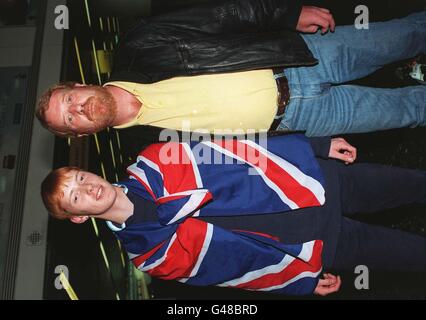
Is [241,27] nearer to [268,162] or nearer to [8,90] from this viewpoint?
[268,162]

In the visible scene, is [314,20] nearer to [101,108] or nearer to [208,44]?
[208,44]

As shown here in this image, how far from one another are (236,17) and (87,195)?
1016 mm

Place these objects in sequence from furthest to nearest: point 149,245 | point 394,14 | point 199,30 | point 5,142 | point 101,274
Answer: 1. point 101,274
2. point 5,142
3. point 394,14
4. point 199,30
5. point 149,245

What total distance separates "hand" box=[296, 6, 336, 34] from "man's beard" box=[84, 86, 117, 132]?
3.04 feet

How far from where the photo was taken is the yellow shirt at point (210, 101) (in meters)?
1.66

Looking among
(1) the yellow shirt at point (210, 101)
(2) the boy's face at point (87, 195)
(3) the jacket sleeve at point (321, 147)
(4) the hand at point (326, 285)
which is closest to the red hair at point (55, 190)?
(2) the boy's face at point (87, 195)

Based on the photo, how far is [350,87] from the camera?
1828 millimetres

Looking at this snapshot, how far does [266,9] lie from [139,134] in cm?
82

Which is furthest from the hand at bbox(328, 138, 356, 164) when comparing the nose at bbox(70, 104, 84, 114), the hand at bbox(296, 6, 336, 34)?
the nose at bbox(70, 104, 84, 114)

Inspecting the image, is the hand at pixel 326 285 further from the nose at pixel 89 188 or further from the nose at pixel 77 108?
the nose at pixel 77 108

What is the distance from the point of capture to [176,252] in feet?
5.16

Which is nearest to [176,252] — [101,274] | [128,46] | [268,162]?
[268,162]

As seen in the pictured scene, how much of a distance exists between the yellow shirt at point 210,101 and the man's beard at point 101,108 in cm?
9

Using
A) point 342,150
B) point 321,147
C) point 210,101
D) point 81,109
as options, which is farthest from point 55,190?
point 342,150
